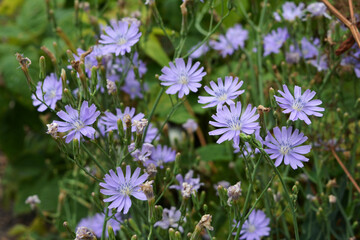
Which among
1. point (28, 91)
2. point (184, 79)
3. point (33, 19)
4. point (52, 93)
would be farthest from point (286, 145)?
point (33, 19)

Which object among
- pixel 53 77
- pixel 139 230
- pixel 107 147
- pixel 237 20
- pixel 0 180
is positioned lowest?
pixel 139 230

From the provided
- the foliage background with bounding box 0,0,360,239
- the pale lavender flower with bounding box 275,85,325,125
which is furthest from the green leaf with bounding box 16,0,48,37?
the pale lavender flower with bounding box 275,85,325,125

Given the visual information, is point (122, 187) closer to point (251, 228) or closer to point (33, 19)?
Result: point (251, 228)

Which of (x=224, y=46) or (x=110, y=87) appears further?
(x=224, y=46)

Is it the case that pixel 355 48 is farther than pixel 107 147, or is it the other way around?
pixel 355 48

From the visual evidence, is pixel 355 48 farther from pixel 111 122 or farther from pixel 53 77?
pixel 53 77

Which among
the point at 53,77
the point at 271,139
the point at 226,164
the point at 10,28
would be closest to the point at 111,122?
the point at 53,77
